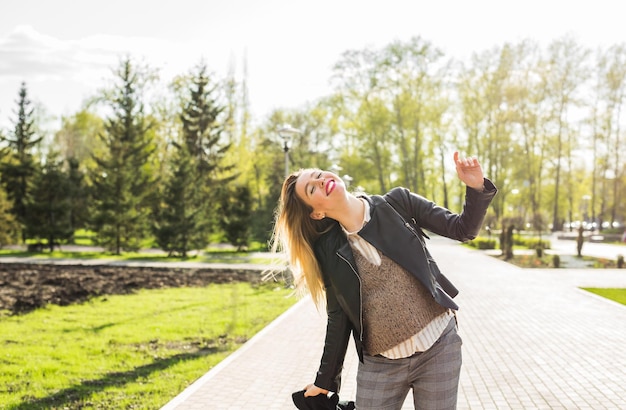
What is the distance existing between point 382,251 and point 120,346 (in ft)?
21.7

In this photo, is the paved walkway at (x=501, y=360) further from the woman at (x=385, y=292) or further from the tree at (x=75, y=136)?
the tree at (x=75, y=136)

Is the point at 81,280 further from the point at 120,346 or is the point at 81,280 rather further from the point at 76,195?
the point at 76,195

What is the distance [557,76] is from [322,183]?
158 feet

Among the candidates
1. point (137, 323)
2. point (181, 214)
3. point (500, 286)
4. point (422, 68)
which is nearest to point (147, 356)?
point (137, 323)

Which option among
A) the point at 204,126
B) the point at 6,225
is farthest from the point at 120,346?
the point at 204,126

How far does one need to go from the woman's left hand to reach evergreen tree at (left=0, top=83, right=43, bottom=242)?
2798cm

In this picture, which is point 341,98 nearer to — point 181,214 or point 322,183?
point 181,214

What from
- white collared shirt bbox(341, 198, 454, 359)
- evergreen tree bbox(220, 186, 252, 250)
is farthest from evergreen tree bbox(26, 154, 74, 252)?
white collared shirt bbox(341, 198, 454, 359)

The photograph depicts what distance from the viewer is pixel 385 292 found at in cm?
251

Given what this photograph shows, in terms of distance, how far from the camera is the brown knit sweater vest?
2477mm

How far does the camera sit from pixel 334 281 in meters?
2.53

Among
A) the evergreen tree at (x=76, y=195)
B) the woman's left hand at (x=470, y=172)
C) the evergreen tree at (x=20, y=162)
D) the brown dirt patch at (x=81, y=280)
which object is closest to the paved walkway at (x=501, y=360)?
the woman's left hand at (x=470, y=172)

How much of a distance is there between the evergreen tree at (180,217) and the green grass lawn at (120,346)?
40.1 ft

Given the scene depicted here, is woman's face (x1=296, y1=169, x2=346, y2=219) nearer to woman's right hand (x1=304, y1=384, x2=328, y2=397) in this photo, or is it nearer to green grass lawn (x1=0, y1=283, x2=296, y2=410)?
woman's right hand (x1=304, y1=384, x2=328, y2=397)
